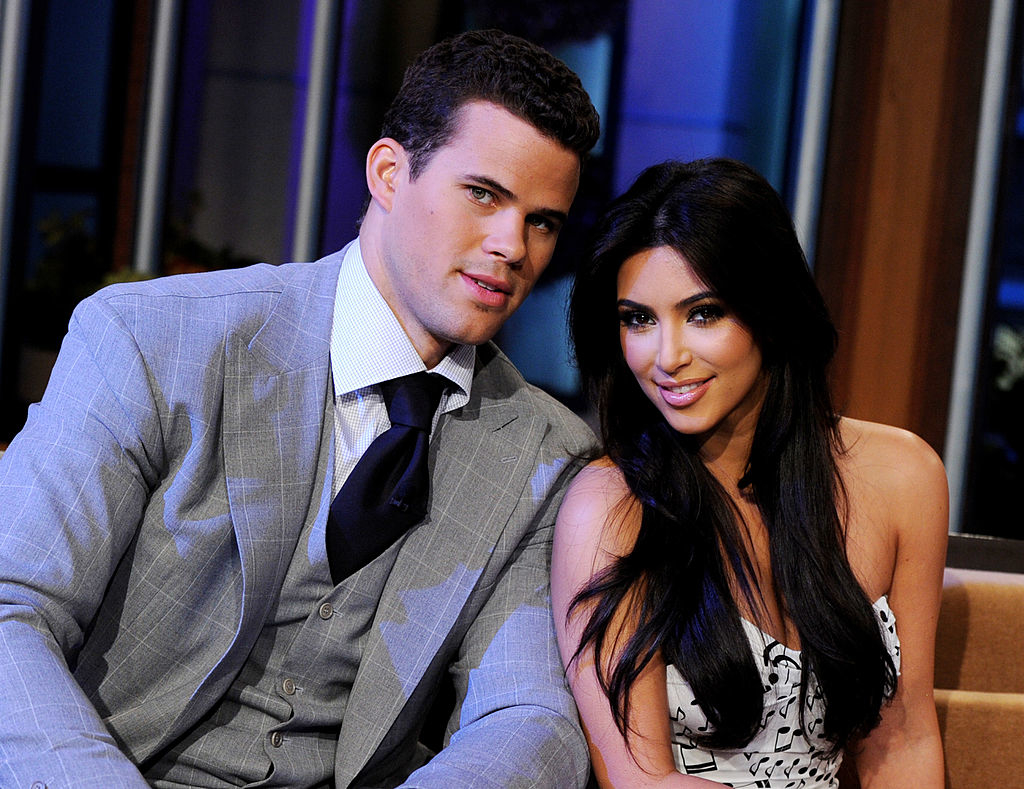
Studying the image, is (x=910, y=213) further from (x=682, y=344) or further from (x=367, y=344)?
(x=367, y=344)

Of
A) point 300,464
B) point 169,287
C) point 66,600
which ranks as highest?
point 169,287

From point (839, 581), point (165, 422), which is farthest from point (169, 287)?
point (839, 581)

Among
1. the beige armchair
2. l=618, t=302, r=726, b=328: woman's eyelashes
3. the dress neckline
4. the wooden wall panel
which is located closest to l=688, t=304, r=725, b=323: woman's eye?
l=618, t=302, r=726, b=328: woman's eyelashes

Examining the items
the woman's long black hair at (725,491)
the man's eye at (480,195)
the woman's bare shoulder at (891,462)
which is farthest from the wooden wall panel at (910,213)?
the man's eye at (480,195)

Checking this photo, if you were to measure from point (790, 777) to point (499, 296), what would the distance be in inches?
36.0

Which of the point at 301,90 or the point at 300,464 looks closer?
the point at 300,464

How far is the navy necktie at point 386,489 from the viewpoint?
1.68m

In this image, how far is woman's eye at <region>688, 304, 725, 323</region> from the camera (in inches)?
69.3

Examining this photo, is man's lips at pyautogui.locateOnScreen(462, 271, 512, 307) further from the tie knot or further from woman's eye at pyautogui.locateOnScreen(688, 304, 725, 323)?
woman's eye at pyautogui.locateOnScreen(688, 304, 725, 323)

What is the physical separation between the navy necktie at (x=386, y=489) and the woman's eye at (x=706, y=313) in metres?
0.45

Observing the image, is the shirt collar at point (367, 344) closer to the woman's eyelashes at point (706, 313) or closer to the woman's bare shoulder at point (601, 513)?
the woman's bare shoulder at point (601, 513)

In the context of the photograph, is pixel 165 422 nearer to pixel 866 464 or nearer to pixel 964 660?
pixel 866 464

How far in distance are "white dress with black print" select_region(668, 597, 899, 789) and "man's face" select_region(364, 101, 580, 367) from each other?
66 cm

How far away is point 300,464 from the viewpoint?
1.66 meters
